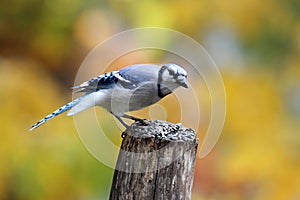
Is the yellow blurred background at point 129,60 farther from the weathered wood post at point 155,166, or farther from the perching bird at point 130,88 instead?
the weathered wood post at point 155,166

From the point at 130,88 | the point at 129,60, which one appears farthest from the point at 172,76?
the point at 129,60

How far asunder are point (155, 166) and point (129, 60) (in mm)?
1071

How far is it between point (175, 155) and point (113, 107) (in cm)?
32

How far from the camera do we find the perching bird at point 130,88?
1.66m

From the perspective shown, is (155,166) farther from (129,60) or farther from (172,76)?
(129,60)

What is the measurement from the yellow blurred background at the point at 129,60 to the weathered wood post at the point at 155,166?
3.29 ft

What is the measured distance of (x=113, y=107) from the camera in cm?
181

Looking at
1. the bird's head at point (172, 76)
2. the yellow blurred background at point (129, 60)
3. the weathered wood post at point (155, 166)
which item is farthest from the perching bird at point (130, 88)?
the yellow blurred background at point (129, 60)

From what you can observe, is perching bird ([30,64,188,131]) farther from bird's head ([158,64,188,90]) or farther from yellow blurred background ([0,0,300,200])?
yellow blurred background ([0,0,300,200])

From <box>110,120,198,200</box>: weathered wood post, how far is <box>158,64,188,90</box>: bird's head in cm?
12

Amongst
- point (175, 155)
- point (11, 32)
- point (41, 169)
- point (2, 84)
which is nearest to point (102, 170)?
point (41, 169)

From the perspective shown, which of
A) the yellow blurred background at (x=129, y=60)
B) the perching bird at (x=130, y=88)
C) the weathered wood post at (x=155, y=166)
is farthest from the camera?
the yellow blurred background at (x=129, y=60)

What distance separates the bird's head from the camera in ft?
5.37

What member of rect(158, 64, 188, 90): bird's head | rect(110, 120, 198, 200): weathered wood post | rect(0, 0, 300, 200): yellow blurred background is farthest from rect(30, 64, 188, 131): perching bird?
rect(0, 0, 300, 200): yellow blurred background
